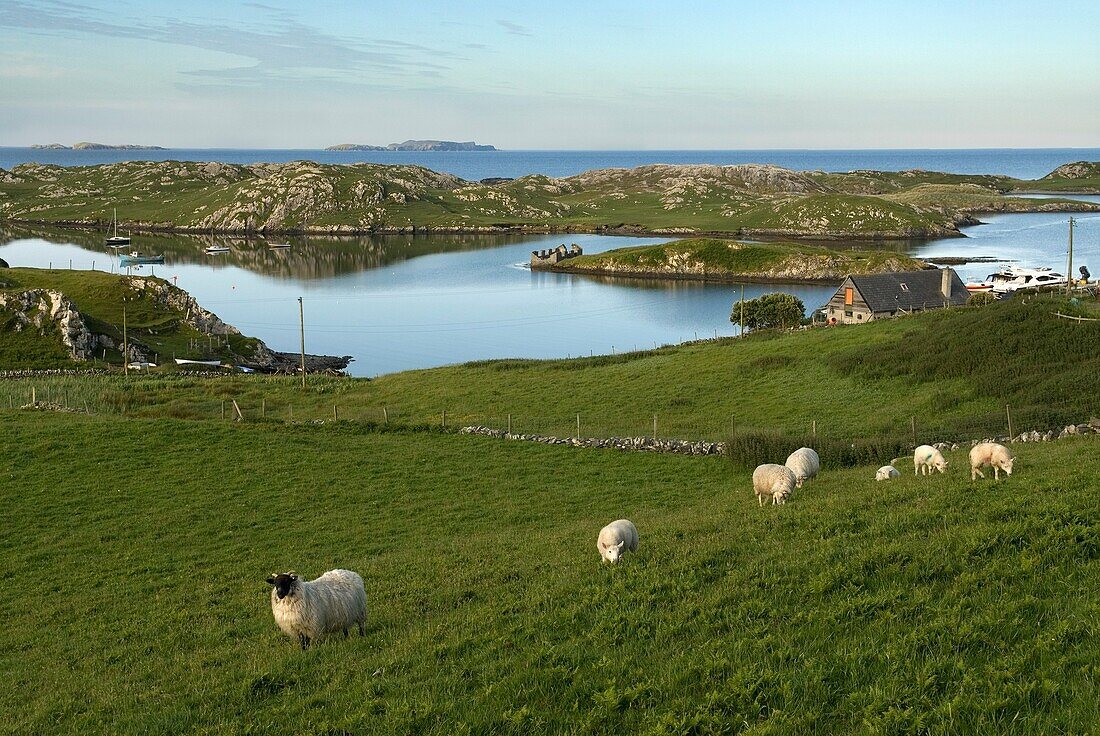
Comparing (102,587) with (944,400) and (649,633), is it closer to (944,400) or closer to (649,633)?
(649,633)

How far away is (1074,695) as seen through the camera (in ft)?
32.2

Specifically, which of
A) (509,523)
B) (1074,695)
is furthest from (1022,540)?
(509,523)

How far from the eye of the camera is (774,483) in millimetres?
24156

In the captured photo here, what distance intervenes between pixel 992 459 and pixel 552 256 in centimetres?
15786

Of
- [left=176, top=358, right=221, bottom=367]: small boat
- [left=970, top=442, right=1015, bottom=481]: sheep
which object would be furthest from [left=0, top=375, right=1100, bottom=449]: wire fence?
[left=176, top=358, right=221, bottom=367]: small boat

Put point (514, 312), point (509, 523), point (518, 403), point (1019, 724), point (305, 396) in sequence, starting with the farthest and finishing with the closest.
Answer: point (514, 312)
point (305, 396)
point (518, 403)
point (509, 523)
point (1019, 724)

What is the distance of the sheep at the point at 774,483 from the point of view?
23.8 metres

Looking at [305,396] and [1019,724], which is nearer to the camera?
[1019,724]

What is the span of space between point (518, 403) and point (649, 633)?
4078cm

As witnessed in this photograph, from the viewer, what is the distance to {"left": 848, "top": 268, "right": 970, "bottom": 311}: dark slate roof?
282 feet

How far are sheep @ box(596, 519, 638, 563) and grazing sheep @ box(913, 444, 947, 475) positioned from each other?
11999 millimetres

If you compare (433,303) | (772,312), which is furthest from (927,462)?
(433,303)

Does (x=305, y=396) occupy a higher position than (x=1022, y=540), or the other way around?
(x=1022, y=540)

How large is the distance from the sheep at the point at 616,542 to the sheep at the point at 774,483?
7.01 metres
